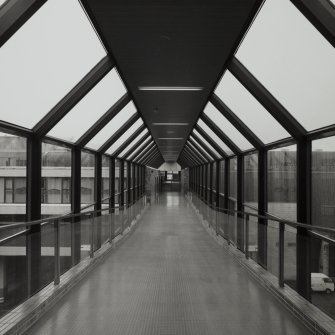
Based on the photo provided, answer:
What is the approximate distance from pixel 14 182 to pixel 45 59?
221cm

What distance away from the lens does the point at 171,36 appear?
13.0 feet

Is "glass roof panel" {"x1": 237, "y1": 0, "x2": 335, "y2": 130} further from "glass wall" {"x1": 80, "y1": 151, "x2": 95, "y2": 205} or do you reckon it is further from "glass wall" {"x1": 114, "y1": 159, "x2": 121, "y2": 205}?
"glass wall" {"x1": 114, "y1": 159, "x2": 121, "y2": 205}

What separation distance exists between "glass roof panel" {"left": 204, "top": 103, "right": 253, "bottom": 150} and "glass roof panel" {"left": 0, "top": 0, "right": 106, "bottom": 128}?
3456 millimetres

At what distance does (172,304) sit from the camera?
354cm

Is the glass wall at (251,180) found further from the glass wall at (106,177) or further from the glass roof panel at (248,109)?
the glass wall at (106,177)

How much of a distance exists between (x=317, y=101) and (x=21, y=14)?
3.33 metres

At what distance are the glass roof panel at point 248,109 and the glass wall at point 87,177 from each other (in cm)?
388

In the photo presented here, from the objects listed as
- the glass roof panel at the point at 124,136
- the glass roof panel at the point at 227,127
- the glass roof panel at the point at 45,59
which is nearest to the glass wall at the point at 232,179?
the glass roof panel at the point at 227,127

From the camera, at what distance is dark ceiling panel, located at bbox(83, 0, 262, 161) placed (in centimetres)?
331

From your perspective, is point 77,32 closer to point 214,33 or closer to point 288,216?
point 214,33

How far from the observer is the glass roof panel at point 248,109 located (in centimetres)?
554

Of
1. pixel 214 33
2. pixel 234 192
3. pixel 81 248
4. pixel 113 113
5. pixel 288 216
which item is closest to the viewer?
pixel 214 33

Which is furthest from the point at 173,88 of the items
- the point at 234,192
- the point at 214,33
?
the point at 234,192

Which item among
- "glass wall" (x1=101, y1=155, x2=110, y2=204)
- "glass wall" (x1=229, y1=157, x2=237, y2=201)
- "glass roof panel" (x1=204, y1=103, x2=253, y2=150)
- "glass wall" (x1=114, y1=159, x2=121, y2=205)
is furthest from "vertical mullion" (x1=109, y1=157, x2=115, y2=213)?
"glass roof panel" (x1=204, y1=103, x2=253, y2=150)
